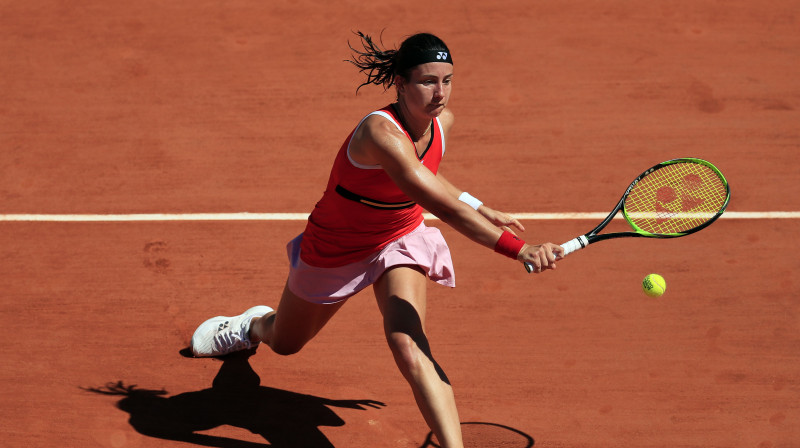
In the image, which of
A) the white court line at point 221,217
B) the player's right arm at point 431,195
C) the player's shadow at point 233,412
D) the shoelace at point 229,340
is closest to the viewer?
the player's right arm at point 431,195

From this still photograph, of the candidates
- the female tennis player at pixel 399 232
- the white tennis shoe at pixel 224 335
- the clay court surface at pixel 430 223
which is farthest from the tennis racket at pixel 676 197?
the white tennis shoe at pixel 224 335

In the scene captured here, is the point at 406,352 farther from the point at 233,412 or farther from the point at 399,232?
the point at 233,412

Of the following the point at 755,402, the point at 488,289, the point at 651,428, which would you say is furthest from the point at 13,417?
the point at 755,402

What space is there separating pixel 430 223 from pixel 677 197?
5.81 feet

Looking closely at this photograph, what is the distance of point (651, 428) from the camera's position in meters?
4.89

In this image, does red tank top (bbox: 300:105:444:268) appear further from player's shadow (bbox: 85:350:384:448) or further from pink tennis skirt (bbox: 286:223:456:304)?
player's shadow (bbox: 85:350:384:448)

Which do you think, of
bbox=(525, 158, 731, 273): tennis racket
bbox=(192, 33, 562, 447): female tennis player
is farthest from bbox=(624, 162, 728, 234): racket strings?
bbox=(192, 33, 562, 447): female tennis player

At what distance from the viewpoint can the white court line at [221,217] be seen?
6.37 metres

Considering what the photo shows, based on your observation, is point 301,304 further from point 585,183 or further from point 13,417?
point 585,183

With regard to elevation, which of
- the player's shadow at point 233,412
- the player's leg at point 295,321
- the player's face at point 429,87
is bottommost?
the player's shadow at point 233,412

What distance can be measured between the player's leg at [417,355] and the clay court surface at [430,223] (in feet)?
3.02

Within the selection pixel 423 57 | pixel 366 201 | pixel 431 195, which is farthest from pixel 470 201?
pixel 423 57

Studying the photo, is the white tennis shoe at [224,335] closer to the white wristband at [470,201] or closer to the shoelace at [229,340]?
the shoelace at [229,340]

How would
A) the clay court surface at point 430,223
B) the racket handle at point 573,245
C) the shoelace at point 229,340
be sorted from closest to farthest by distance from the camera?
the racket handle at point 573,245
the clay court surface at point 430,223
the shoelace at point 229,340
